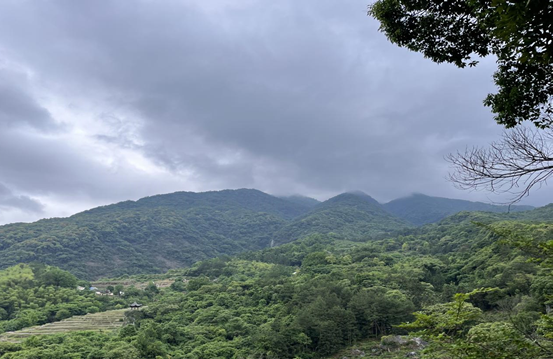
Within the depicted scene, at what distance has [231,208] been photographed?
177375mm

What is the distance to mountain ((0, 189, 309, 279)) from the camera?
287ft

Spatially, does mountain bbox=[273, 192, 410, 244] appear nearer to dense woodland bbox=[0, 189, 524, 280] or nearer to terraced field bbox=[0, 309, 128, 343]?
dense woodland bbox=[0, 189, 524, 280]

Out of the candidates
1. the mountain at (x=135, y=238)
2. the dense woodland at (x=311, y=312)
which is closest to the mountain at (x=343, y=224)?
the mountain at (x=135, y=238)

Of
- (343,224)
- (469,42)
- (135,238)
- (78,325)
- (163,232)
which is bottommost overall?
(78,325)

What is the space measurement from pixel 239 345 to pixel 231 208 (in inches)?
6058

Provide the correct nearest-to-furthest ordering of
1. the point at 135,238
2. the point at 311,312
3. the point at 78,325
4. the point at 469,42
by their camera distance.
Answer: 1. the point at 469,42
2. the point at 311,312
3. the point at 78,325
4. the point at 135,238

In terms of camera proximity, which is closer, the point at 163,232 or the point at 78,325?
the point at 78,325

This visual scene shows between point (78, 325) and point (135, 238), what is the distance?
85.2m

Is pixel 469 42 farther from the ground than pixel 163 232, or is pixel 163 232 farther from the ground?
pixel 163 232

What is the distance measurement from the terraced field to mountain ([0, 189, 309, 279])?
159 feet

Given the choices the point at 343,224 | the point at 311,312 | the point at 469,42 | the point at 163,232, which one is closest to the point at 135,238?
the point at 163,232

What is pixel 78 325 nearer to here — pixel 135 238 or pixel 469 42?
pixel 469 42

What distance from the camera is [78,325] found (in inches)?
1398

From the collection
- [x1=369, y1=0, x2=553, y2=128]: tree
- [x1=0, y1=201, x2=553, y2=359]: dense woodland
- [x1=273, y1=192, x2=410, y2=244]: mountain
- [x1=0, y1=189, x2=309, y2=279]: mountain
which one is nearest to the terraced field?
[x1=0, y1=201, x2=553, y2=359]: dense woodland
